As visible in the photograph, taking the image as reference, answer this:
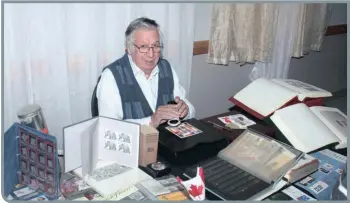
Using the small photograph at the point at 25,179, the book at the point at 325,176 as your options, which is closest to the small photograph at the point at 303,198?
the book at the point at 325,176

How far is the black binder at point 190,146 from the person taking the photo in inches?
43.5

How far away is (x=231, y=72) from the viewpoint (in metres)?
2.56

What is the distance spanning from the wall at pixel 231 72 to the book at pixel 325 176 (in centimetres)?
123

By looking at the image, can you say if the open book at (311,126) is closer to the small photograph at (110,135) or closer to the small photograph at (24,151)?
the small photograph at (110,135)

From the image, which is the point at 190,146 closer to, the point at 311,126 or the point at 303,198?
the point at 303,198

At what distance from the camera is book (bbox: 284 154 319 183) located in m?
1.03

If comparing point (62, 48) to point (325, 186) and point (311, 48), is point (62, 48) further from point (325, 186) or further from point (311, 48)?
point (311, 48)

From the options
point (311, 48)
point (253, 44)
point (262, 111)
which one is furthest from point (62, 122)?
point (311, 48)

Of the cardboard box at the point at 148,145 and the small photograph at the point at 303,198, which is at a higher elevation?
the cardboard box at the point at 148,145

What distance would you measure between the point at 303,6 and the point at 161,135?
185cm

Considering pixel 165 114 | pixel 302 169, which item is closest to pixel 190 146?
pixel 165 114

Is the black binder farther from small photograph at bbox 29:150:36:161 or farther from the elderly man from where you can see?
small photograph at bbox 29:150:36:161

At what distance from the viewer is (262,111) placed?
4.71 ft

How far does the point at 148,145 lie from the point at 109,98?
471mm
